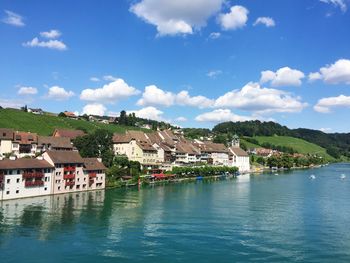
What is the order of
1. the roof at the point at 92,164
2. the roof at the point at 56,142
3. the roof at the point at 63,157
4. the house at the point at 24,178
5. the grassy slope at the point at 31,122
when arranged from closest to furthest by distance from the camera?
the house at the point at 24,178 → the roof at the point at 63,157 → the roof at the point at 92,164 → the roof at the point at 56,142 → the grassy slope at the point at 31,122

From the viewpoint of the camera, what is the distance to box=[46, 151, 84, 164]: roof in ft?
256

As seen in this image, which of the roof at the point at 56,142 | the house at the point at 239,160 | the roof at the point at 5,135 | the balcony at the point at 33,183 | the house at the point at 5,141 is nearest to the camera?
the balcony at the point at 33,183

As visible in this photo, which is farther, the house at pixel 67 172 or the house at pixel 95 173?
the house at pixel 95 173

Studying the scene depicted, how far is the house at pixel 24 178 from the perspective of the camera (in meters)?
66.1

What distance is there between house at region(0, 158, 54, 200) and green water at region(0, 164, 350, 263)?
108 inches

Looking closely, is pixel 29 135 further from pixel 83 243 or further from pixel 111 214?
pixel 83 243

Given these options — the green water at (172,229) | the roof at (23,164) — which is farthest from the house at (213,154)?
the roof at (23,164)

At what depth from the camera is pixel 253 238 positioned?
44844 millimetres

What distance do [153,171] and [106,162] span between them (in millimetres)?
19600

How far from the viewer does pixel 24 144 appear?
105m

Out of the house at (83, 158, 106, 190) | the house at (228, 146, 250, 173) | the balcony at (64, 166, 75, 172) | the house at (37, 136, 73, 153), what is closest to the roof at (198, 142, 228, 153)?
the house at (228, 146, 250, 173)

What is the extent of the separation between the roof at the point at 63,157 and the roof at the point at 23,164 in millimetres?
2142

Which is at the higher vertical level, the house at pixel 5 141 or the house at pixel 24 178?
the house at pixel 5 141

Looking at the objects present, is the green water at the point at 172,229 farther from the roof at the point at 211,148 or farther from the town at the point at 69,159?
the roof at the point at 211,148
